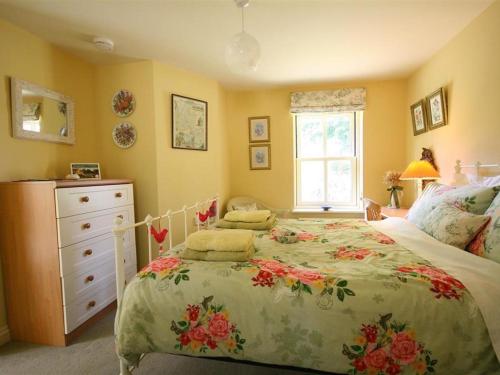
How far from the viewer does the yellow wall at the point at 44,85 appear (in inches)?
75.3

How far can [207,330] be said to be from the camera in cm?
113

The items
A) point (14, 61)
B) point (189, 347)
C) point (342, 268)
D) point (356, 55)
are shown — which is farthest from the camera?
point (356, 55)

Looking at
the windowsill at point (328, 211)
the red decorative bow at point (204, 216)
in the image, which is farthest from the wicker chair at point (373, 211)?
the red decorative bow at point (204, 216)

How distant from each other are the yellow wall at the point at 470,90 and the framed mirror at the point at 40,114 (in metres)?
3.50

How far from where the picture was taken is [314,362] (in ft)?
3.44

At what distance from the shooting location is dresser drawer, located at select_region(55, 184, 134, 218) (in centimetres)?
181

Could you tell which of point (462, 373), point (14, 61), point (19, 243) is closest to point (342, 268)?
point (462, 373)

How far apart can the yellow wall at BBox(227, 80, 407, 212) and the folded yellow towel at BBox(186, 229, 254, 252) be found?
2.41 m

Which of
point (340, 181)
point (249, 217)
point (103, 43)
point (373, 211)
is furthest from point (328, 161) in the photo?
point (103, 43)

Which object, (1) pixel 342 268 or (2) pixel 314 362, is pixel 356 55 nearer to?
(1) pixel 342 268

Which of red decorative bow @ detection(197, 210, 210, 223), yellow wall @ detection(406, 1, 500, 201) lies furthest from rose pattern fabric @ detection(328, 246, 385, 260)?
yellow wall @ detection(406, 1, 500, 201)

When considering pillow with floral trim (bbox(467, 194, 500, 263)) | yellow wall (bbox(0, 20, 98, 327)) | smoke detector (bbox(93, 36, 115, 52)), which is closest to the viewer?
pillow with floral trim (bbox(467, 194, 500, 263))

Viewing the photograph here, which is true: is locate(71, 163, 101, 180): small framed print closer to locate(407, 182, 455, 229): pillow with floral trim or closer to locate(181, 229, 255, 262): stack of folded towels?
locate(181, 229, 255, 262): stack of folded towels

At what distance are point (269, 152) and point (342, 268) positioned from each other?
2689 mm
